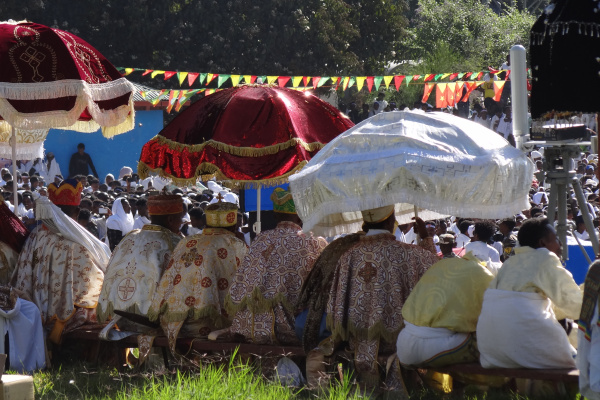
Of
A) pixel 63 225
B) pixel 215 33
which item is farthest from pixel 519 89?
pixel 215 33

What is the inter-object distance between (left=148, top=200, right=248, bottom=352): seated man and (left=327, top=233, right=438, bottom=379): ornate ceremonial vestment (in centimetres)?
119

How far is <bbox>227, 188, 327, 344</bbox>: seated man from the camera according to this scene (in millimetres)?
6953

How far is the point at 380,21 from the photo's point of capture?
28516 mm

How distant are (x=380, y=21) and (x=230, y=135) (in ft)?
71.9

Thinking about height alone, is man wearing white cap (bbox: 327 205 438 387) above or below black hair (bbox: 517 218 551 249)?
below

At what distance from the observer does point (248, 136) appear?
7.28 m

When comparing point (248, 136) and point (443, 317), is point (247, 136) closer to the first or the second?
point (248, 136)

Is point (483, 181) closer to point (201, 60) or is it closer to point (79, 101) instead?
point (79, 101)

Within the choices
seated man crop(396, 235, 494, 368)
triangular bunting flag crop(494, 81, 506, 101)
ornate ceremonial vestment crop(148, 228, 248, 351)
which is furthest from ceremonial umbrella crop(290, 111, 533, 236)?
triangular bunting flag crop(494, 81, 506, 101)

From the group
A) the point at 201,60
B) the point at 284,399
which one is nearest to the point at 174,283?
the point at 284,399

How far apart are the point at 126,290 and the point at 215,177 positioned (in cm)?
112

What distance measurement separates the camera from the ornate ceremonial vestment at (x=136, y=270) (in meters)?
7.65

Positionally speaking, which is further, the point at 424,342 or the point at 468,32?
the point at 468,32

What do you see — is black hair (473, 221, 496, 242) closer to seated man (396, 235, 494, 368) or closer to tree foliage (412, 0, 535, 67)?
seated man (396, 235, 494, 368)
